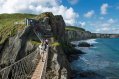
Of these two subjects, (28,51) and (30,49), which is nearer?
(30,49)

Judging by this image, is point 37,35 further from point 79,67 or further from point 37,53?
point 79,67

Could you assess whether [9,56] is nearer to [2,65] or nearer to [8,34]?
[2,65]

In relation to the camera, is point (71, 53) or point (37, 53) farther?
point (71, 53)

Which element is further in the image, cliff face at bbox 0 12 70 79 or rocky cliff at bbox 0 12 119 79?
rocky cliff at bbox 0 12 119 79

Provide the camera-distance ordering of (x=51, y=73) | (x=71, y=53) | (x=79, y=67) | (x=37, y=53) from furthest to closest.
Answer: (x=71, y=53) → (x=79, y=67) → (x=51, y=73) → (x=37, y=53)

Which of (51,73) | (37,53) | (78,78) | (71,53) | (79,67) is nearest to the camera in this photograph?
(37,53)

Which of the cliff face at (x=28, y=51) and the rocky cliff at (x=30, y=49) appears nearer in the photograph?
the cliff face at (x=28, y=51)

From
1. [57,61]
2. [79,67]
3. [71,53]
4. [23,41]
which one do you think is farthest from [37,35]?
[71,53]

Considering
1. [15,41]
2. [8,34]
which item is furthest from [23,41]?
[8,34]

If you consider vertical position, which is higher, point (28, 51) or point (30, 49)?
point (30, 49)

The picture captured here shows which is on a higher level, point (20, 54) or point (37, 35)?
point (37, 35)

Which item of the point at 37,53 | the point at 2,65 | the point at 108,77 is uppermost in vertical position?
the point at 37,53

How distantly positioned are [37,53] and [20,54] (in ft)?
50.4

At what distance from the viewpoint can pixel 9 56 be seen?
2090 inches
